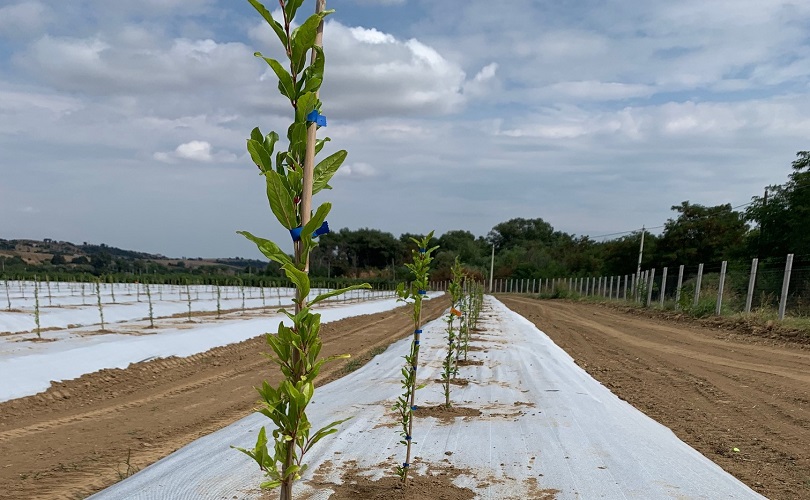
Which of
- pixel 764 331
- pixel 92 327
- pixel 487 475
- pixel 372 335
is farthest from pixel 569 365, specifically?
pixel 92 327

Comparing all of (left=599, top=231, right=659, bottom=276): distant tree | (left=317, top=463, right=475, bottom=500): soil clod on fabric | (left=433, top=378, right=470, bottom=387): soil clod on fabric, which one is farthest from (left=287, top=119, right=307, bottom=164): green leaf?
(left=599, top=231, right=659, bottom=276): distant tree

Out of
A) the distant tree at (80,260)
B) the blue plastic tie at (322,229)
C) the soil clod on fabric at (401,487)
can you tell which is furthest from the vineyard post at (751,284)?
the distant tree at (80,260)

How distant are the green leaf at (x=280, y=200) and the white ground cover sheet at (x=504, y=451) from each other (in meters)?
2.03

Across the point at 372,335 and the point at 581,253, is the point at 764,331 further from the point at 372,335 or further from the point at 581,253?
the point at 581,253

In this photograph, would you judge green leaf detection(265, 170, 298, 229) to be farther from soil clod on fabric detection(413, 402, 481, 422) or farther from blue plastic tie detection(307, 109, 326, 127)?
soil clod on fabric detection(413, 402, 481, 422)

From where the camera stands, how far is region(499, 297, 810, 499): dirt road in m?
4.14

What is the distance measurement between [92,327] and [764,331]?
1656cm

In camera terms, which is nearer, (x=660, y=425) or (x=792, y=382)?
(x=660, y=425)

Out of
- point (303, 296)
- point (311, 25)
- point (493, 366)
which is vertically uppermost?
point (311, 25)

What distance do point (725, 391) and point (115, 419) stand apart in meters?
7.18

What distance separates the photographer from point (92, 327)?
14.7 m

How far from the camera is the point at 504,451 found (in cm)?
388

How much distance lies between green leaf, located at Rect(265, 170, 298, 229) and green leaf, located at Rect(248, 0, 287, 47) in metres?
0.44

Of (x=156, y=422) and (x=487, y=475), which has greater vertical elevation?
(x=487, y=475)
